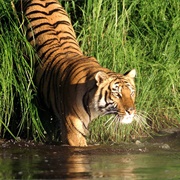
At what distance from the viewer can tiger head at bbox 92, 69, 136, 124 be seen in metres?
8.60

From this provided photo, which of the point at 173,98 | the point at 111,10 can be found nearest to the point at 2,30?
the point at 111,10

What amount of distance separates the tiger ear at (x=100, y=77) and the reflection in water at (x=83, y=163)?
619 millimetres

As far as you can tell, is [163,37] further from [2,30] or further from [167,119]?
[2,30]

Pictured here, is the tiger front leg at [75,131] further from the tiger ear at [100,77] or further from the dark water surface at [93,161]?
the tiger ear at [100,77]

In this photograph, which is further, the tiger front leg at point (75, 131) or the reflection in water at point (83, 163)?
the tiger front leg at point (75, 131)

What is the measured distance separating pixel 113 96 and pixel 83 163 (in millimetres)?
1141

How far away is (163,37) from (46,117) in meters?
1.63

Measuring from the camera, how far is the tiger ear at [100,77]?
28.5 feet

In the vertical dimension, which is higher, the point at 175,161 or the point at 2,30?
the point at 2,30

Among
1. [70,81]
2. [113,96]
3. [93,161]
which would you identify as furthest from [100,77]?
[93,161]

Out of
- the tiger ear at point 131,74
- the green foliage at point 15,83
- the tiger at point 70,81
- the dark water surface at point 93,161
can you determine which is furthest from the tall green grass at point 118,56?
the tiger ear at point 131,74

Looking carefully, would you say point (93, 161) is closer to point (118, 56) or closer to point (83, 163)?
point (83, 163)

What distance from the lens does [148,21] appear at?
10258mm

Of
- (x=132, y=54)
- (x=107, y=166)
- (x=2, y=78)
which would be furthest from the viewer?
(x=132, y=54)
